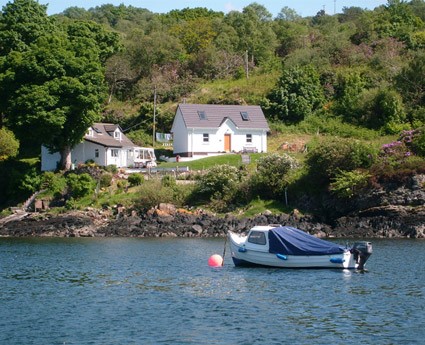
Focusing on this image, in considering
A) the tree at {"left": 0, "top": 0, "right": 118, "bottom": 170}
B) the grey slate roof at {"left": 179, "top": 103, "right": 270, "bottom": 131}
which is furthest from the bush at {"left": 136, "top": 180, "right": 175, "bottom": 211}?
the grey slate roof at {"left": 179, "top": 103, "right": 270, "bottom": 131}

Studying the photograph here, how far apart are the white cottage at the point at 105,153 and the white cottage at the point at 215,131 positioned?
170 inches

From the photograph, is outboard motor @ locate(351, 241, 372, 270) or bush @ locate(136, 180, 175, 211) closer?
outboard motor @ locate(351, 241, 372, 270)

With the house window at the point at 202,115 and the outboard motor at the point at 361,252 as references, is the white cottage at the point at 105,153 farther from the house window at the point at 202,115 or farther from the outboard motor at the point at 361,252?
the outboard motor at the point at 361,252

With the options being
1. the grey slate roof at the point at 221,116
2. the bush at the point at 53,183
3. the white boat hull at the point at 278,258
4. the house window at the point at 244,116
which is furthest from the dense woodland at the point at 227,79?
the white boat hull at the point at 278,258

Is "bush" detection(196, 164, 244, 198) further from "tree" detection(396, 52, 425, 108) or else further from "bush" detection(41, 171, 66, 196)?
"tree" detection(396, 52, 425, 108)

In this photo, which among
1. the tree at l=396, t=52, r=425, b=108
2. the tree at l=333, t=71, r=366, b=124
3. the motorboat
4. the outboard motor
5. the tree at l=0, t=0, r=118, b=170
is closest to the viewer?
the outboard motor

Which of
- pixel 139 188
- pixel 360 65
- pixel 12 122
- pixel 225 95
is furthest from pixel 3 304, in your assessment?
pixel 360 65

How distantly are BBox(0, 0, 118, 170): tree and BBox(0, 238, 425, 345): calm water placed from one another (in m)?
28.3

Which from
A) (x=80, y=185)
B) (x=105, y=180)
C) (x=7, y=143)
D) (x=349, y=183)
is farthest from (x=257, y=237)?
(x=7, y=143)

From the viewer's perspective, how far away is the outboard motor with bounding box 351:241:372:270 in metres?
45.2

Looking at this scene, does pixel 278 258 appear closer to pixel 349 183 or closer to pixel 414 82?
pixel 349 183

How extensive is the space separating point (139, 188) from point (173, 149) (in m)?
19.4

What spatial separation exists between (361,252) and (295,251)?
3.80 meters

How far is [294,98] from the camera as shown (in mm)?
100688
